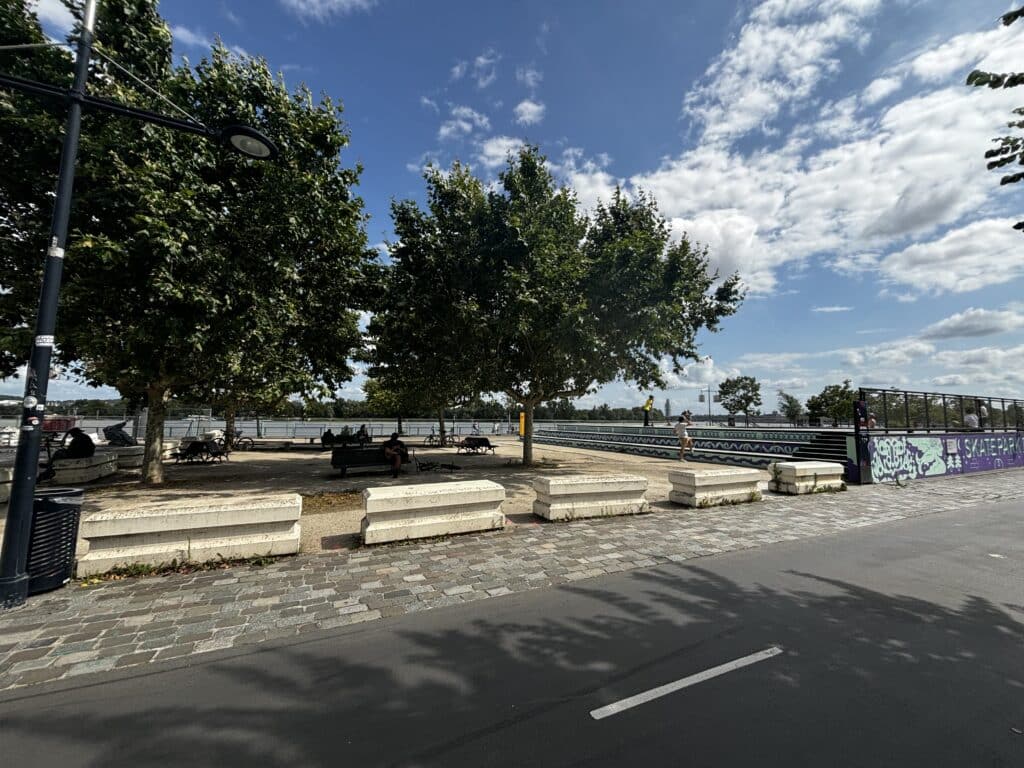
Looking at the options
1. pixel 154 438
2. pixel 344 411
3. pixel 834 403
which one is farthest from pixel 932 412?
pixel 344 411

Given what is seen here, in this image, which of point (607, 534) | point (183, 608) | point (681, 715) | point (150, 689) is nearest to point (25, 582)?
point (183, 608)

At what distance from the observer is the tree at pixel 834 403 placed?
52.5 meters

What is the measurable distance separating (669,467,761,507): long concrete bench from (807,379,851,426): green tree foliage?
5236cm

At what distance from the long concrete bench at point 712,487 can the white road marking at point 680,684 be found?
6036 mm

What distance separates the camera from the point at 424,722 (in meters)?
2.67

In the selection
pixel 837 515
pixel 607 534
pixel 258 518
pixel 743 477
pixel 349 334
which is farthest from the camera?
pixel 349 334

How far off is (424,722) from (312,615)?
1.98 metres

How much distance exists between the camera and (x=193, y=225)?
806cm

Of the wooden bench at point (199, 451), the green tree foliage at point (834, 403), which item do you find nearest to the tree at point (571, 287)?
the wooden bench at point (199, 451)

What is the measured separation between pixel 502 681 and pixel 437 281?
11.9 metres

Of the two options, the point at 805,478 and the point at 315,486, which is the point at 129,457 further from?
the point at 805,478

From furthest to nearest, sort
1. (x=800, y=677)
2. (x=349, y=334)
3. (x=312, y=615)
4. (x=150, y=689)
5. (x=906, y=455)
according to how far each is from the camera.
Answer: (x=906, y=455)
(x=349, y=334)
(x=312, y=615)
(x=800, y=677)
(x=150, y=689)

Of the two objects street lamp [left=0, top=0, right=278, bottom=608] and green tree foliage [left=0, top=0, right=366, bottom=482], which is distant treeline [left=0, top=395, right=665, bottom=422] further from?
street lamp [left=0, top=0, right=278, bottom=608]

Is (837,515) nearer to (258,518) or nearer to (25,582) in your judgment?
(258,518)
